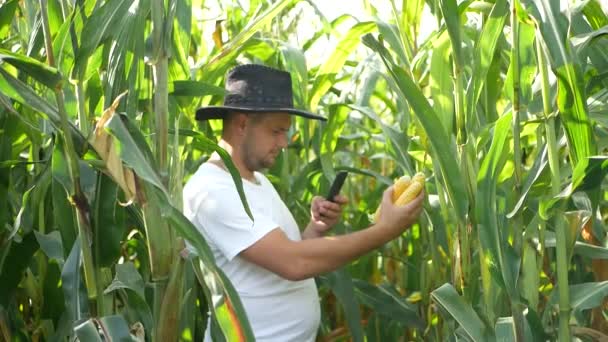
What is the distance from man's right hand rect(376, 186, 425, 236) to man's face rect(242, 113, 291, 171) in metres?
0.41

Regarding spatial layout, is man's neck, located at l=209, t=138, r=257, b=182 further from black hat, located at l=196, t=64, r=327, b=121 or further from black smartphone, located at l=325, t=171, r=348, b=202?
black smartphone, located at l=325, t=171, r=348, b=202

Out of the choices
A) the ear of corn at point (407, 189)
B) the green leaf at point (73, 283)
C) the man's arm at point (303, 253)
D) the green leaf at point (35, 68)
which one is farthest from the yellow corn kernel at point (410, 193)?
the green leaf at point (35, 68)

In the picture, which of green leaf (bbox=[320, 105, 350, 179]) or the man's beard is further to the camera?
green leaf (bbox=[320, 105, 350, 179])

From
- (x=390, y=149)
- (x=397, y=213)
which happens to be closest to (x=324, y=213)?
(x=390, y=149)

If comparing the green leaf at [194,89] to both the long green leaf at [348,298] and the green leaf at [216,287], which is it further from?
the long green leaf at [348,298]

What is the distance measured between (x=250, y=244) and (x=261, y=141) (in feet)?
1.01

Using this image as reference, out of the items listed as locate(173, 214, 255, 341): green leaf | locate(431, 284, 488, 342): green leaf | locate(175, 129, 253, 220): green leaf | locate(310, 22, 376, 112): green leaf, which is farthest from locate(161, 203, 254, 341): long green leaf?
locate(310, 22, 376, 112): green leaf

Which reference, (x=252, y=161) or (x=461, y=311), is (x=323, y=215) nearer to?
(x=252, y=161)

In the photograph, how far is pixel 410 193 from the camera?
7.59 feet

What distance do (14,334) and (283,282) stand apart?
2.47 feet

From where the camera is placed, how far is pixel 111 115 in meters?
1.76

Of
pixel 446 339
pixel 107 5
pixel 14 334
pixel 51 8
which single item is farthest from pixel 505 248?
pixel 14 334

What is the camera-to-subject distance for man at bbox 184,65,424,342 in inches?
97.0

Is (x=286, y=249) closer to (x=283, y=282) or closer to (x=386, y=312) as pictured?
(x=283, y=282)
